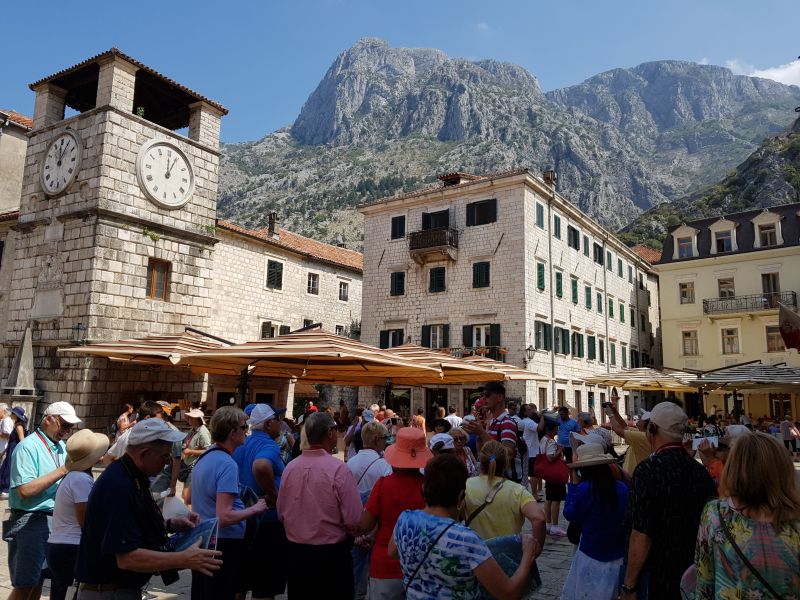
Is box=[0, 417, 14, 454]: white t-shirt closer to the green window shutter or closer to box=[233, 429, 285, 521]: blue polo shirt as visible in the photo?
box=[233, 429, 285, 521]: blue polo shirt

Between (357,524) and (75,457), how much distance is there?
6.31 feet

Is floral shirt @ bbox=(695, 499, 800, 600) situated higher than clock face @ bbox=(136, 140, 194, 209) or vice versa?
clock face @ bbox=(136, 140, 194, 209)

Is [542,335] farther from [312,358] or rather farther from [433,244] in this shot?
[312,358]

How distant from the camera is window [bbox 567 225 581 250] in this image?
30859 millimetres

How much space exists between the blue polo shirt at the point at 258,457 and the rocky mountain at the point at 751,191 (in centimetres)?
4906

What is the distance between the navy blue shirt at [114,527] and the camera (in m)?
2.72

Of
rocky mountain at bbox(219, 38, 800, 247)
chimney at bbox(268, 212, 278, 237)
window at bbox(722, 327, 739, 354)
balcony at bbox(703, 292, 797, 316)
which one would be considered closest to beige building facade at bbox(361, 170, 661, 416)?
chimney at bbox(268, 212, 278, 237)

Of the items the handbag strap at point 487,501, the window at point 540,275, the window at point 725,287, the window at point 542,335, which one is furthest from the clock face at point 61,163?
the window at point 725,287

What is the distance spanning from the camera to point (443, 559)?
2.62 m

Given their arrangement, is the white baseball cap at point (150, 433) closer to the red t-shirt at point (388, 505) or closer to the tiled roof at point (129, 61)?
the red t-shirt at point (388, 505)

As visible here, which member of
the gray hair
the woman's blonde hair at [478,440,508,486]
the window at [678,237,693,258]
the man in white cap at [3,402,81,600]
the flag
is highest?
the window at [678,237,693,258]

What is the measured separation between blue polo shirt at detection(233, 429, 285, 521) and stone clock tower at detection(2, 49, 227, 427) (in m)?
11.8

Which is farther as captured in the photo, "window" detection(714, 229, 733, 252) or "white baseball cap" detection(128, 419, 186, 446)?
"window" detection(714, 229, 733, 252)

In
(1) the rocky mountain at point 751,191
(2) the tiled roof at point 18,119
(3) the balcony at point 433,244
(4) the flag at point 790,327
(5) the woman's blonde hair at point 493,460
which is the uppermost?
(1) the rocky mountain at point 751,191
